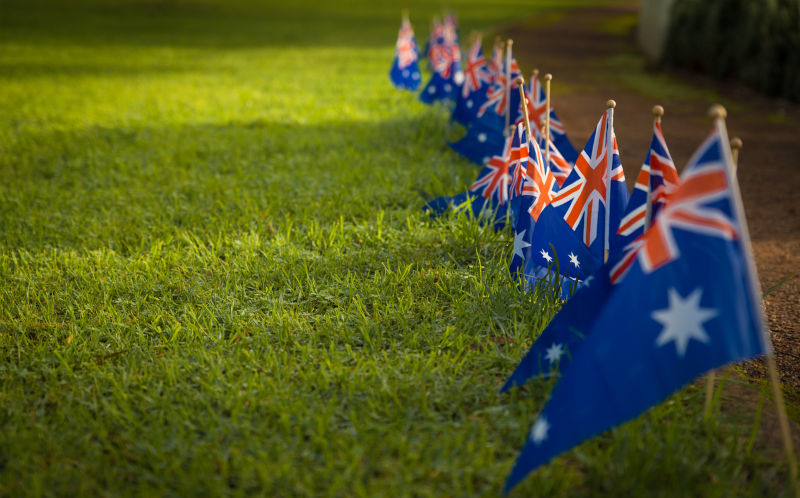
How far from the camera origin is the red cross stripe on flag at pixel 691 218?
5.92 feet

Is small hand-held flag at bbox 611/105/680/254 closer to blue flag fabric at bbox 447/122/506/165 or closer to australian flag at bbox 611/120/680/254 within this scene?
australian flag at bbox 611/120/680/254

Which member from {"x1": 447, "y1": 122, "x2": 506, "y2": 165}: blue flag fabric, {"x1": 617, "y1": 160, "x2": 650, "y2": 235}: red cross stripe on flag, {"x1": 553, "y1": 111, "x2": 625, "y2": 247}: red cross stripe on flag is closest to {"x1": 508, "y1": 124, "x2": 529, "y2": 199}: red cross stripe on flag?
{"x1": 553, "y1": 111, "x2": 625, "y2": 247}: red cross stripe on flag

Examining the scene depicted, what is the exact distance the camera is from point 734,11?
35.4 ft

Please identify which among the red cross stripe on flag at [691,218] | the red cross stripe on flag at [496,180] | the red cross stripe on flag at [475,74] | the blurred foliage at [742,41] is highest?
the blurred foliage at [742,41]

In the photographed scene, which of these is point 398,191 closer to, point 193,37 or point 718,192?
point 718,192

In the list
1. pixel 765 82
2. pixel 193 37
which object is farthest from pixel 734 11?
pixel 193 37

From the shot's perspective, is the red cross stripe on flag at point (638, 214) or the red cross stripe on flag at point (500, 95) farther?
the red cross stripe on flag at point (500, 95)

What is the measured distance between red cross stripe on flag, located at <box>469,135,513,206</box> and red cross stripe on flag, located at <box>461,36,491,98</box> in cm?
221

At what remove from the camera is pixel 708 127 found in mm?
→ 7559

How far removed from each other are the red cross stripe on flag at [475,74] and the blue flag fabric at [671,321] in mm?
4538

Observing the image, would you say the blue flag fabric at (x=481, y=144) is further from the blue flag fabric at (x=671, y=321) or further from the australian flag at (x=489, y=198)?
the blue flag fabric at (x=671, y=321)

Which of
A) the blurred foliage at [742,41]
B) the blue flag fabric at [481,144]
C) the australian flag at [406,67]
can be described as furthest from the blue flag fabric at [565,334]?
the blurred foliage at [742,41]

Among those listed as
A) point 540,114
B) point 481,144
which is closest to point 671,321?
point 540,114

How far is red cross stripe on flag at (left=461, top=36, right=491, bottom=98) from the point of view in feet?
20.5
